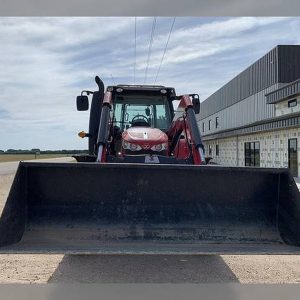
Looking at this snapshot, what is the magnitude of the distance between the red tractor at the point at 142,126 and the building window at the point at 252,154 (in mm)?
20207

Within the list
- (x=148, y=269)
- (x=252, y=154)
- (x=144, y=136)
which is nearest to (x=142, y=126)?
(x=144, y=136)

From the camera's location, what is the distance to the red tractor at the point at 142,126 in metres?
6.14

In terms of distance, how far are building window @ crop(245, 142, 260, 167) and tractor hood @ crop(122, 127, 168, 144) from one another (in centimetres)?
2089

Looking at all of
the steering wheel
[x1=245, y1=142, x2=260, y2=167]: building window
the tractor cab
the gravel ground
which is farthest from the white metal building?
the gravel ground

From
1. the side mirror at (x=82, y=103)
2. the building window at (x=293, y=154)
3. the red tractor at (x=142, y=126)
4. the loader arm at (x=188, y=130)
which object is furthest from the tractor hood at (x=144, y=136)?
the building window at (x=293, y=154)

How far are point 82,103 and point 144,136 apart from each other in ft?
4.03

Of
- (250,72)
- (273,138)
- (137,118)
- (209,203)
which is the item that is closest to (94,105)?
(137,118)

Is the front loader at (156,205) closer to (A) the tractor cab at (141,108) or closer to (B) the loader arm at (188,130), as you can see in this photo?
(B) the loader arm at (188,130)

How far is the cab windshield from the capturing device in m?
7.28

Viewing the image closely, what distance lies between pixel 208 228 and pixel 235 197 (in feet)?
1.46

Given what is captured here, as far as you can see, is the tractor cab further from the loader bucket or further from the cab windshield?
the loader bucket

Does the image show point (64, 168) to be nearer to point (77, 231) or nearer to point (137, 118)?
point (77, 231)

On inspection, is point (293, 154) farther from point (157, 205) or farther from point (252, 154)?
point (157, 205)

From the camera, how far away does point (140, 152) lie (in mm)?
6328
